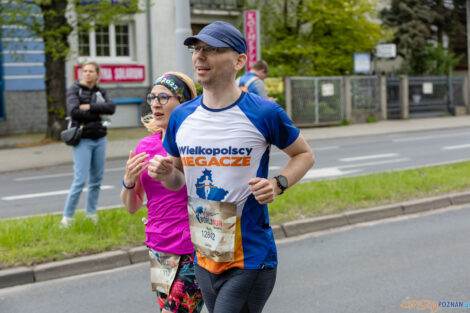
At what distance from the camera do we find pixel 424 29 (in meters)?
34.9

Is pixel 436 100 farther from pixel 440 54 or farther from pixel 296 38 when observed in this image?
pixel 296 38

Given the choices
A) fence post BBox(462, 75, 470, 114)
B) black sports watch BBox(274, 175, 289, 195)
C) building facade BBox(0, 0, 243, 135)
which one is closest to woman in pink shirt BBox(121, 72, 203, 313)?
black sports watch BBox(274, 175, 289, 195)

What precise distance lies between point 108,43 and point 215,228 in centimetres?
2575

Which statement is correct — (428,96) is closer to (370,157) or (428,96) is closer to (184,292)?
(370,157)

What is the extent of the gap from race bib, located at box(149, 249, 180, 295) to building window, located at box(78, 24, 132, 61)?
24303 mm

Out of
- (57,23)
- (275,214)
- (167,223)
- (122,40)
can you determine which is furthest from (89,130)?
(122,40)

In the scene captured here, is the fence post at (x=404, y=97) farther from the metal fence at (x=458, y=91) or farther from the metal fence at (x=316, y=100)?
the metal fence at (x=316, y=100)

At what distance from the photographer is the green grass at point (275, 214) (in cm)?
596

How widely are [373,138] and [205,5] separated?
13556 mm

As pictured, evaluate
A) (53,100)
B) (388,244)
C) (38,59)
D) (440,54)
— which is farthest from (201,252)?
(440,54)

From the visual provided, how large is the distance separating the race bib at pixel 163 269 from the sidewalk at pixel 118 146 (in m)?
11.9

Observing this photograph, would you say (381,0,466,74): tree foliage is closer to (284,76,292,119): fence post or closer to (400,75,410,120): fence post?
(400,75,410,120): fence post

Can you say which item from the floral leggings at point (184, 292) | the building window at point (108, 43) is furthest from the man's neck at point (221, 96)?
the building window at point (108, 43)

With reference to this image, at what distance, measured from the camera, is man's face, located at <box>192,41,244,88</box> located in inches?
103
